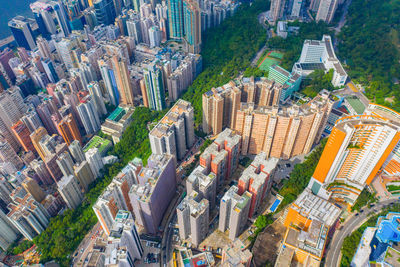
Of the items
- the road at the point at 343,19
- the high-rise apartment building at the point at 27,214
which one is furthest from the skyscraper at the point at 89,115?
the road at the point at 343,19

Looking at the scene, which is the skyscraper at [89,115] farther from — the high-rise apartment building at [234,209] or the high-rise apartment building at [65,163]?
the high-rise apartment building at [234,209]

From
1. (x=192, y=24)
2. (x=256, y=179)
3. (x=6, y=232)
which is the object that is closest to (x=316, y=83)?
(x=256, y=179)

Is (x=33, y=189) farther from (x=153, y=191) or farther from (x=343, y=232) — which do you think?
(x=343, y=232)

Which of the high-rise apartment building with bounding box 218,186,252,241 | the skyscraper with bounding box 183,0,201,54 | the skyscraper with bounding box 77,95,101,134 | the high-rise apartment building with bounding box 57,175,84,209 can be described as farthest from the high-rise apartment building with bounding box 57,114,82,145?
the skyscraper with bounding box 183,0,201,54

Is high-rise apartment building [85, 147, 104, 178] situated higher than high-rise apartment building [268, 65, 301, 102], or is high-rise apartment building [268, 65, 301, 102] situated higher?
high-rise apartment building [268, 65, 301, 102]

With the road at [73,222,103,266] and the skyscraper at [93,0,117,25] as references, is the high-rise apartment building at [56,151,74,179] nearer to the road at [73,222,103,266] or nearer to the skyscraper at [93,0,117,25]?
the road at [73,222,103,266]

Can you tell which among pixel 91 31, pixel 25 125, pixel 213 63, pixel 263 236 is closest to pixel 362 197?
pixel 263 236
